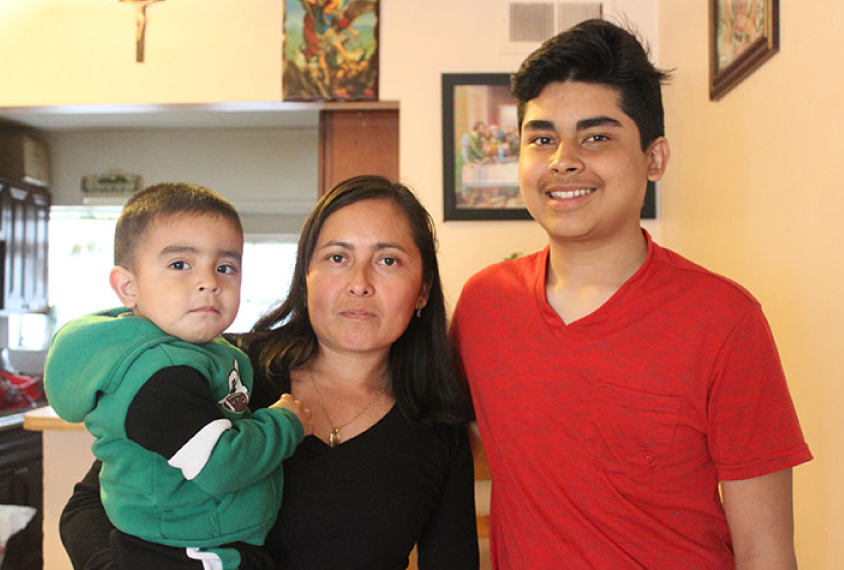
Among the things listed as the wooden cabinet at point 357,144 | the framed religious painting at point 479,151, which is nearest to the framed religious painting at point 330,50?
the wooden cabinet at point 357,144

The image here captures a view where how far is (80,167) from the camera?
616 cm

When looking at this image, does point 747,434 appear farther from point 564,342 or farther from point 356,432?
point 356,432

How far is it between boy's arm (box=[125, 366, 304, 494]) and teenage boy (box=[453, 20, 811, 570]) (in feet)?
1.66

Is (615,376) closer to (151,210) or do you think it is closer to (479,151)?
(151,210)

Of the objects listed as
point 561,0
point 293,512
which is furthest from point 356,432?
point 561,0

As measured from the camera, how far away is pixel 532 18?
321 centimetres

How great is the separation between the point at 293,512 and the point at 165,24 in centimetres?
272

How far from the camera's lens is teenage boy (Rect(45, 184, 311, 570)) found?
3.41 ft

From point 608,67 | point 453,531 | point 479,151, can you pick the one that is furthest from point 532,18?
point 453,531

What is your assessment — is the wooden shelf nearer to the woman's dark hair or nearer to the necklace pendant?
the woman's dark hair

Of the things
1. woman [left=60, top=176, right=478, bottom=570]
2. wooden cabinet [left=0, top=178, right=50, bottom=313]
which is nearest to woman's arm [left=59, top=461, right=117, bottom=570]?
woman [left=60, top=176, right=478, bottom=570]

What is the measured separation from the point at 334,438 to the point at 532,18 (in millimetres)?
2435

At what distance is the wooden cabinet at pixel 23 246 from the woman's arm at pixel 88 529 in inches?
173

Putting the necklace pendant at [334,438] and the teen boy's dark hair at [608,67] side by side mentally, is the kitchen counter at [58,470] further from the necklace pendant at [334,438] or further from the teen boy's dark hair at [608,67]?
the teen boy's dark hair at [608,67]
